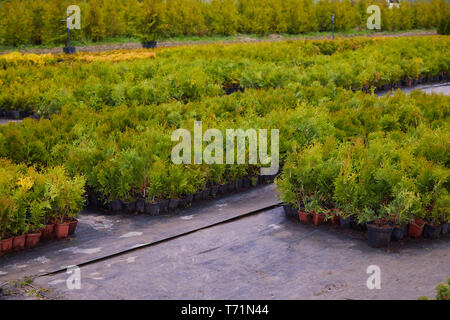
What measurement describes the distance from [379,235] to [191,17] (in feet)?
112

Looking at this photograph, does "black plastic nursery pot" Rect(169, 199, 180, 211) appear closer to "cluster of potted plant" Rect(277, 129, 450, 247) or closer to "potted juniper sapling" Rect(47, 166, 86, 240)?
"potted juniper sapling" Rect(47, 166, 86, 240)

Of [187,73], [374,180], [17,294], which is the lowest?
[17,294]

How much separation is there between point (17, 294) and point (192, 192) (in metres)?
3.42

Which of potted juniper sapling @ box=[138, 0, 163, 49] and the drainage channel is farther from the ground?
potted juniper sapling @ box=[138, 0, 163, 49]

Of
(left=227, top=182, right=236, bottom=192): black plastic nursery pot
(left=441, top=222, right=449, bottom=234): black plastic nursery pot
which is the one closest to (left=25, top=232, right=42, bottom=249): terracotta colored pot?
(left=227, top=182, right=236, bottom=192): black plastic nursery pot

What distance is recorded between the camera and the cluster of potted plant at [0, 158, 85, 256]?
21.3 ft

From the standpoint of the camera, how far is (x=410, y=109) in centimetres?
1114

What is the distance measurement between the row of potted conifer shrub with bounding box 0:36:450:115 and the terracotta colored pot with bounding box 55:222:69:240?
5779 millimetres

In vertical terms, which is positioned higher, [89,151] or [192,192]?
[89,151]

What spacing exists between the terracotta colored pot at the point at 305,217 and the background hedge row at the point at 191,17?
26.8 metres

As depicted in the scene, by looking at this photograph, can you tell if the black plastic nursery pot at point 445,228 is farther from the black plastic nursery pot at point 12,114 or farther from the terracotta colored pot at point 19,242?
the black plastic nursery pot at point 12,114
